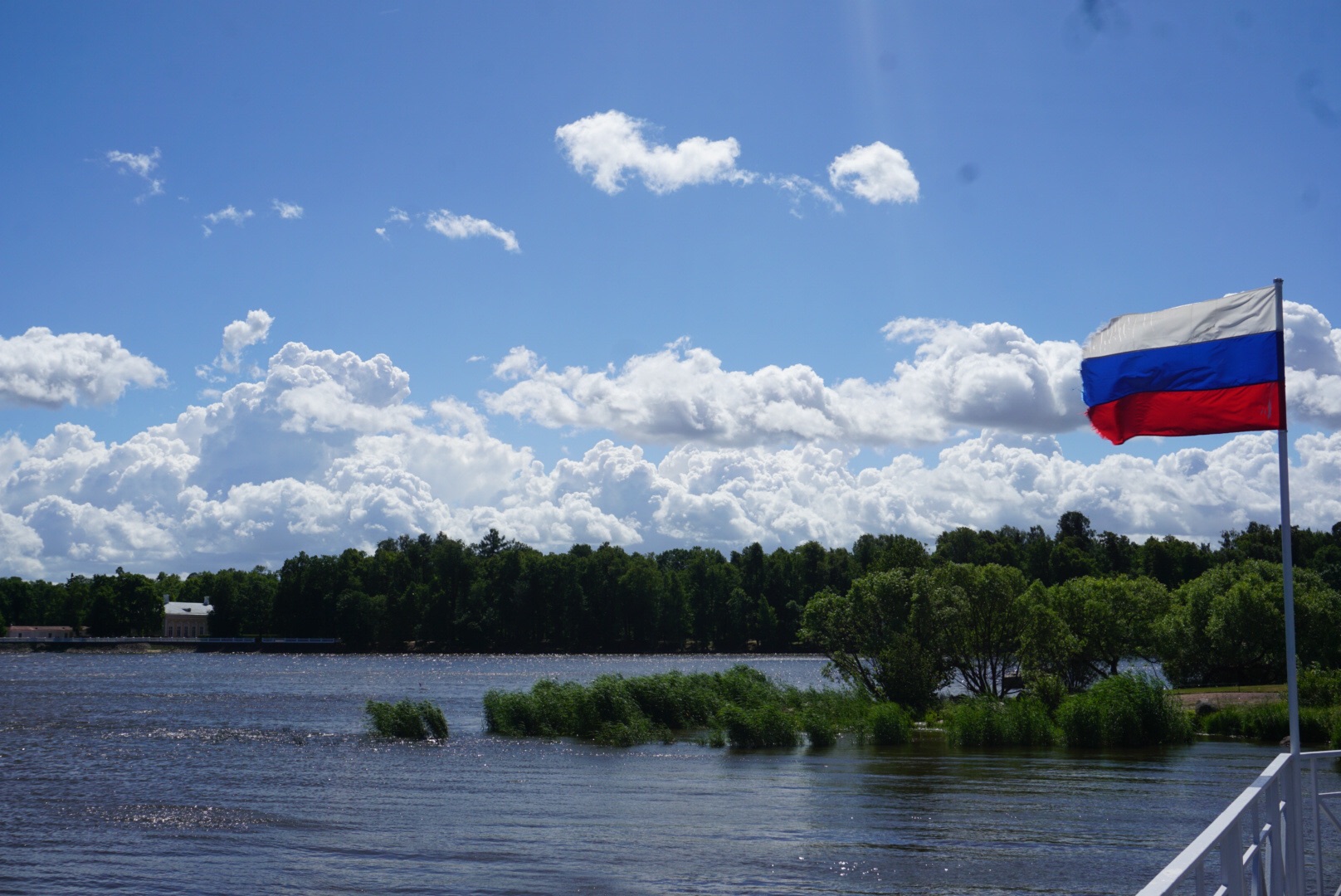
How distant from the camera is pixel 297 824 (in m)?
30.7

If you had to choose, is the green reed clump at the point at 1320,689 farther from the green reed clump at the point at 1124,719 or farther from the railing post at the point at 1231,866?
the railing post at the point at 1231,866

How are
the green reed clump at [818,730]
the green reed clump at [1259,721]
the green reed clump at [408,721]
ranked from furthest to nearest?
the green reed clump at [408,721], the green reed clump at [818,730], the green reed clump at [1259,721]

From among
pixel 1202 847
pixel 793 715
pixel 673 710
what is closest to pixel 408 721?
pixel 673 710

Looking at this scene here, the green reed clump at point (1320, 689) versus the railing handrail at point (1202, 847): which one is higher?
the railing handrail at point (1202, 847)

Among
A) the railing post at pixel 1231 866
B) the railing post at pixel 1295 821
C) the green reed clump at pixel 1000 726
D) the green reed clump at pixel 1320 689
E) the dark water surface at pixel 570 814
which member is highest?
the railing post at pixel 1231 866

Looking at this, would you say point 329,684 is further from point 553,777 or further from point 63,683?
point 553,777

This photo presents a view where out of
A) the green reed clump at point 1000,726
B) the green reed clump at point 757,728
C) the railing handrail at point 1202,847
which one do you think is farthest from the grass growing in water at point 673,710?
the railing handrail at point 1202,847

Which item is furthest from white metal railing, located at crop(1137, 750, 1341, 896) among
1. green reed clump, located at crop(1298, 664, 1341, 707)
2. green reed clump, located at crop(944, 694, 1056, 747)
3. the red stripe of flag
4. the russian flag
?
green reed clump, located at crop(1298, 664, 1341, 707)

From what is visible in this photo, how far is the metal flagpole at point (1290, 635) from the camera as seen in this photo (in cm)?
1059

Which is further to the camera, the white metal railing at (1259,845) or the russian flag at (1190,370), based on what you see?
the russian flag at (1190,370)

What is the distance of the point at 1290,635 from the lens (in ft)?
36.9

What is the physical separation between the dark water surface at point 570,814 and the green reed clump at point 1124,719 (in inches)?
46.8

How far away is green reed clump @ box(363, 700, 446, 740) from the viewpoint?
170 ft

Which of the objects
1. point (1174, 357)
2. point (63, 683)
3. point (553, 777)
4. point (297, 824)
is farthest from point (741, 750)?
point (63, 683)
